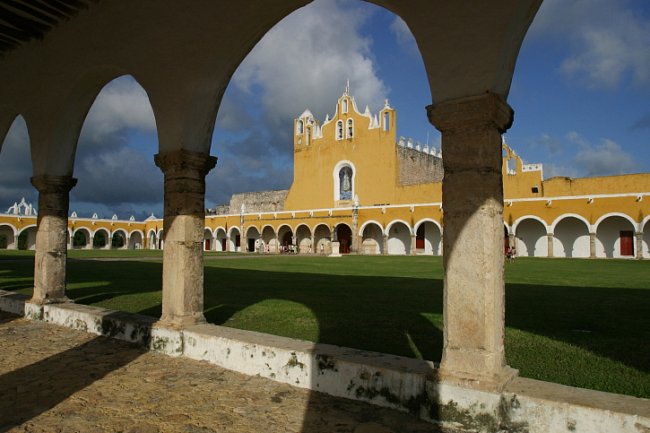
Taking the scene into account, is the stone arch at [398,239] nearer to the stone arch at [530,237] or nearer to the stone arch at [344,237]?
the stone arch at [344,237]

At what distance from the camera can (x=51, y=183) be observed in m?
6.50

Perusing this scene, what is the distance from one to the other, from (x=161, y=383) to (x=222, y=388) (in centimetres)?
51

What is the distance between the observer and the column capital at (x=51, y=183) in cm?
649

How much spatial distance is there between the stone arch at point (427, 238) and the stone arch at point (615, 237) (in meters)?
8.77

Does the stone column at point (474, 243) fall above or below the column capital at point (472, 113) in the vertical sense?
below

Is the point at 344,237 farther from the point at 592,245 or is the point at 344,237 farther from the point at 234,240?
the point at 592,245

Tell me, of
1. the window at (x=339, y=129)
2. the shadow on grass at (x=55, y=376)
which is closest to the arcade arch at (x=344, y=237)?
the window at (x=339, y=129)

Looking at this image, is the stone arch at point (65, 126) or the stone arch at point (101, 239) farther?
the stone arch at point (101, 239)

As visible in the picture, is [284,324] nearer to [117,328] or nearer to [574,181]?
[117,328]

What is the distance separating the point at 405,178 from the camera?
34.8 meters

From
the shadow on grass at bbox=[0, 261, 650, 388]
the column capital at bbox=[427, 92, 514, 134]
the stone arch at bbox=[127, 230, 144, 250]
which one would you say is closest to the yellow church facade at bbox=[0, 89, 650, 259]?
the stone arch at bbox=[127, 230, 144, 250]

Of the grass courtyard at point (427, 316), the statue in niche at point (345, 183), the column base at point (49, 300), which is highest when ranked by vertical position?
the statue in niche at point (345, 183)

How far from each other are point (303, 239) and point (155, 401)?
3382cm

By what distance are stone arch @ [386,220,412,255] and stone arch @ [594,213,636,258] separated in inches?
431
